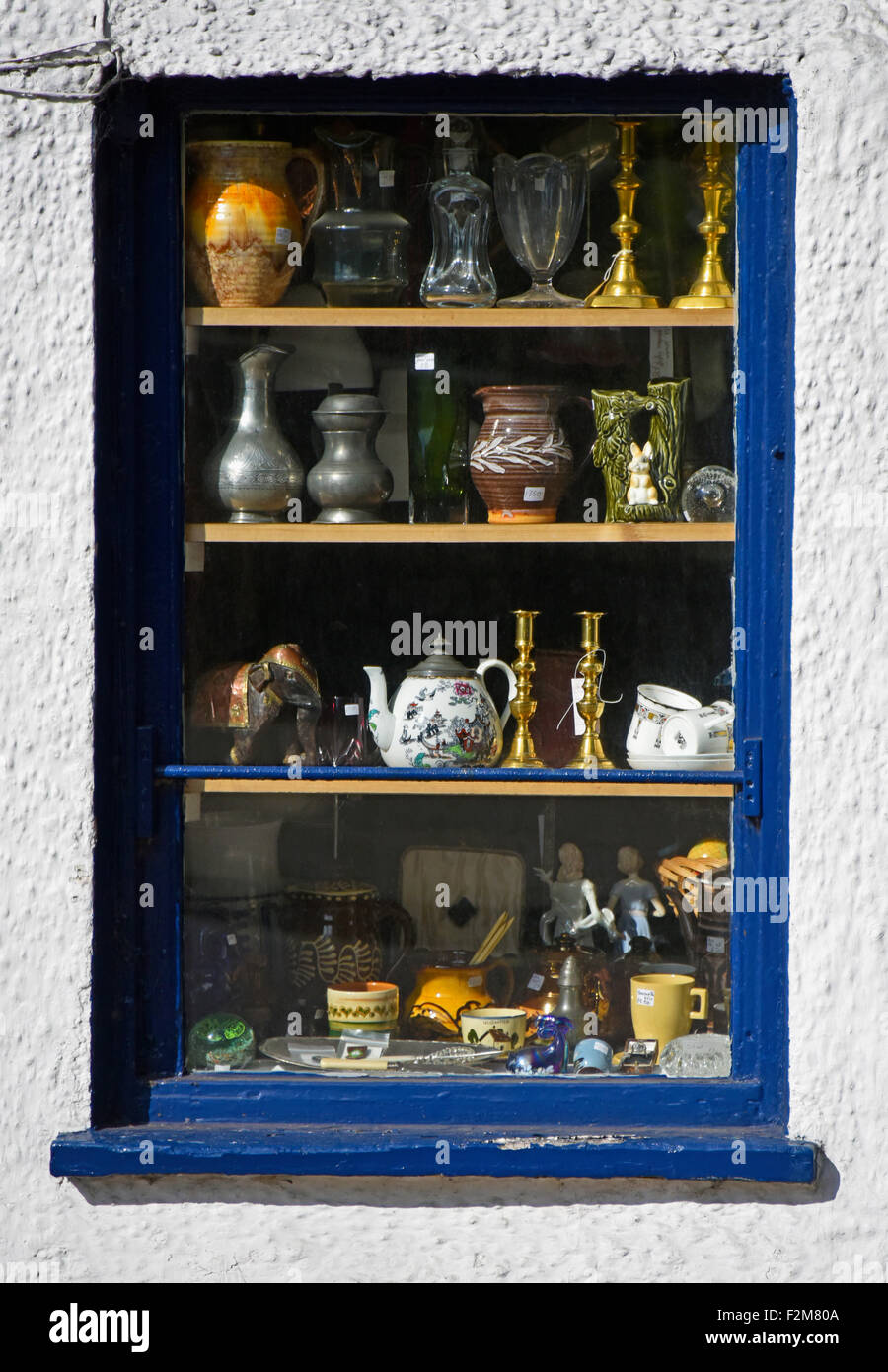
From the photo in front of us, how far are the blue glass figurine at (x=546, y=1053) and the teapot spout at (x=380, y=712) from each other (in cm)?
53

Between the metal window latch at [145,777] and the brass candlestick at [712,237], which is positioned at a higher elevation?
the brass candlestick at [712,237]

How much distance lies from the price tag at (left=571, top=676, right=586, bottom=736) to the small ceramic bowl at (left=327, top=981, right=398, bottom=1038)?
54cm

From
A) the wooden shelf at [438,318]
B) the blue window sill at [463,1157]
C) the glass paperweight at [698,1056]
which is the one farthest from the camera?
the wooden shelf at [438,318]

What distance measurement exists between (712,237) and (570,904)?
1.10 meters

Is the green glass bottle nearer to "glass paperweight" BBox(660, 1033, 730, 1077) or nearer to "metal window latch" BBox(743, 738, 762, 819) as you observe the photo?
"metal window latch" BBox(743, 738, 762, 819)

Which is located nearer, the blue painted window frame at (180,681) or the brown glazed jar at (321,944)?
the blue painted window frame at (180,681)

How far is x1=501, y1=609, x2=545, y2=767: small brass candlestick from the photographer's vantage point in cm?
214

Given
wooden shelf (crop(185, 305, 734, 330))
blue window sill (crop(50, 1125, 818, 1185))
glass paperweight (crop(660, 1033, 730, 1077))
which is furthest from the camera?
wooden shelf (crop(185, 305, 734, 330))

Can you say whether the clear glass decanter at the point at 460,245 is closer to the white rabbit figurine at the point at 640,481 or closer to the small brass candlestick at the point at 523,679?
the white rabbit figurine at the point at 640,481

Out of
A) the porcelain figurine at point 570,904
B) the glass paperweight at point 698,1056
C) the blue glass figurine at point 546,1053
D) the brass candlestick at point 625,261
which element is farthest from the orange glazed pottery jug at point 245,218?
the glass paperweight at point 698,1056

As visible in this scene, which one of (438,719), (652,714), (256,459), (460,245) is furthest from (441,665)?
(460,245)

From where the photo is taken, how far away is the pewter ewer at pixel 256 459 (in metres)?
2.07

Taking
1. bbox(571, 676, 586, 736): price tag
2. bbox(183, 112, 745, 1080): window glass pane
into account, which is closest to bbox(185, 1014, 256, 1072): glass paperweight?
bbox(183, 112, 745, 1080): window glass pane

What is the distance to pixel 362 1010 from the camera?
2061 mm
